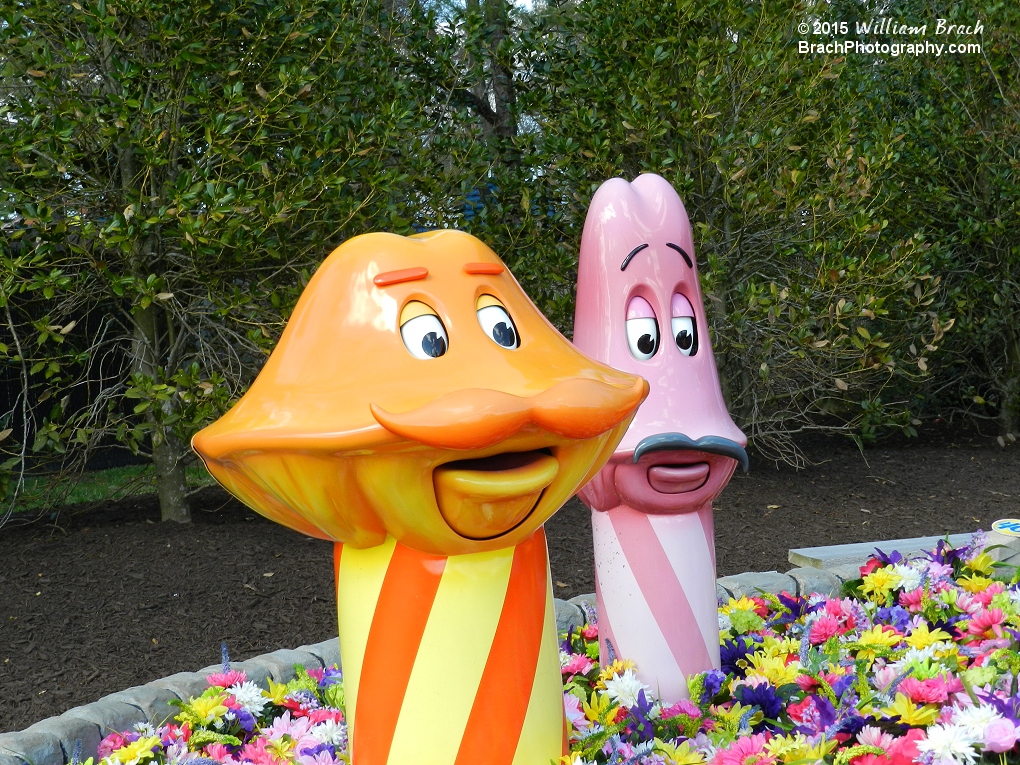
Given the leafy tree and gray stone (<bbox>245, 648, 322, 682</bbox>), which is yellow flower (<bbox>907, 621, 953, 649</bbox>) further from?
the leafy tree

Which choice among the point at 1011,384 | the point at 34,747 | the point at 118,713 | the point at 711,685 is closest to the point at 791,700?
the point at 711,685

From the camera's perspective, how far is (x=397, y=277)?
1.97m

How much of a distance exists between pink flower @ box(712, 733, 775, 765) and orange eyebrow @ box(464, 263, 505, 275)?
1.18 metres

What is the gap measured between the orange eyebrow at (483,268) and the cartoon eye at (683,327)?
82 centimetres

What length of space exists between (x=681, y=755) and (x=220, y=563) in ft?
10.3

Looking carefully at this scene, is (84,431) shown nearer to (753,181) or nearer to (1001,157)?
(753,181)

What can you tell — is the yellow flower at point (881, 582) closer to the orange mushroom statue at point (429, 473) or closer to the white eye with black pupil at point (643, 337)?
the white eye with black pupil at point (643, 337)

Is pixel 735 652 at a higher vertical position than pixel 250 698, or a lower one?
lower

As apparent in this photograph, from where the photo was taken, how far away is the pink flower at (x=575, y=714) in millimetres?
2561

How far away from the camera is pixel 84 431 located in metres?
4.57

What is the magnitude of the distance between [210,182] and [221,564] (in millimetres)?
1869

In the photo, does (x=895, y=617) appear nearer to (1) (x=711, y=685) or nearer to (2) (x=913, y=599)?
(2) (x=913, y=599)

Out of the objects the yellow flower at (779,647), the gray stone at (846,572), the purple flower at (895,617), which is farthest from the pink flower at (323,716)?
the gray stone at (846,572)

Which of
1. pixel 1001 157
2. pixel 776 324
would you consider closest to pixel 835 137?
pixel 776 324
